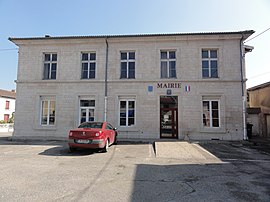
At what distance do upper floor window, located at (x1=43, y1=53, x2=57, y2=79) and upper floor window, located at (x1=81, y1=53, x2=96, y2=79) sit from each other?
2338 mm

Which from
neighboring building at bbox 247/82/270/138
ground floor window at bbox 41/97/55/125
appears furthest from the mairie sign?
ground floor window at bbox 41/97/55/125

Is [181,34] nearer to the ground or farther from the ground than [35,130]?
farther from the ground

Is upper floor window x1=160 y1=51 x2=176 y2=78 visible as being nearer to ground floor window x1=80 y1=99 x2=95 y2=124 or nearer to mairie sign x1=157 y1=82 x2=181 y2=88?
mairie sign x1=157 y1=82 x2=181 y2=88

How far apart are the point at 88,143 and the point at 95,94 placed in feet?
19.8

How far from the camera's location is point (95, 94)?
13.5m

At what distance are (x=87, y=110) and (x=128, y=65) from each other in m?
4.64

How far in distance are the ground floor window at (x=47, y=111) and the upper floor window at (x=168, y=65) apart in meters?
8.79

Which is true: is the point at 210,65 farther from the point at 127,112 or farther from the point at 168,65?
the point at 127,112

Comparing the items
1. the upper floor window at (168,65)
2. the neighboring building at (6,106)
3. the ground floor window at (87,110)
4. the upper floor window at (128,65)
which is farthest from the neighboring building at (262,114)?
the neighboring building at (6,106)

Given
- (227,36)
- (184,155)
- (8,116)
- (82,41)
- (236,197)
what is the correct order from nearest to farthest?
(236,197)
(184,155)
(227,36)
(82,41)
(8,116)

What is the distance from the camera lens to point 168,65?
13602 mm

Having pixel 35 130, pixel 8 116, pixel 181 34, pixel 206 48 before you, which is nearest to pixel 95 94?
pixel 35 130

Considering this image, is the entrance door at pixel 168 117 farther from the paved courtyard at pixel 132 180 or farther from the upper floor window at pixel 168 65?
the paved courtyard at pixel 132 180

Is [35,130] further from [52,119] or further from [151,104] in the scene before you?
[151,104]
